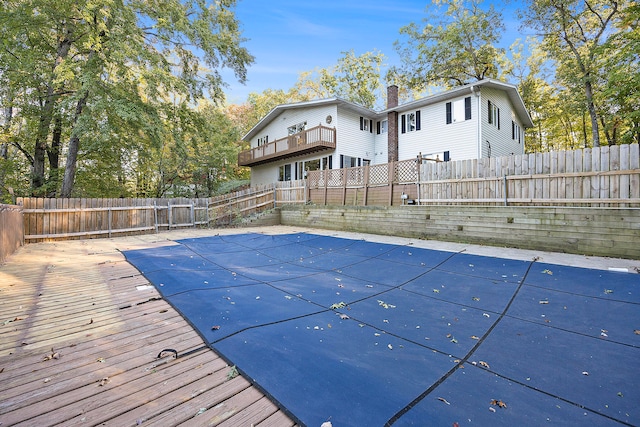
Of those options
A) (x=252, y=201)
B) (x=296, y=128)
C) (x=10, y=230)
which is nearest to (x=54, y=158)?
(x=252, y=201)

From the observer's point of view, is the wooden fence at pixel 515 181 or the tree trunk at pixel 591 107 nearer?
the wooden fence at pixel 515 181

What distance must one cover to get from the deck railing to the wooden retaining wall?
711 centimetres

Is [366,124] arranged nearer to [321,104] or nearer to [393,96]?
[393,96]

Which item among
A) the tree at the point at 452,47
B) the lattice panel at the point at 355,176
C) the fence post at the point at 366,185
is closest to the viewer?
the fence post at the point at 366,185

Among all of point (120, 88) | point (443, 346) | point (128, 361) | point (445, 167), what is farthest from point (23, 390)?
point (120, 88)

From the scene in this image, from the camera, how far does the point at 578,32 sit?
55.3 ft

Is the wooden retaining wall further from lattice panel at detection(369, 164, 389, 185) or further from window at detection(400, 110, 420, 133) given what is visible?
window at detection(400, 110, 420, 133)

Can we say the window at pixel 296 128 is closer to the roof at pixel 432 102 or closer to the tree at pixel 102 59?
the roof at pixel 432 102

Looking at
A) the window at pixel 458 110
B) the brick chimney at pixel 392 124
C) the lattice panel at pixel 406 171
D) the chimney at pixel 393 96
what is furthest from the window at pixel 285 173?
Answer: the lattice panel at pixel 406 171

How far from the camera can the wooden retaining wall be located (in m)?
5.68

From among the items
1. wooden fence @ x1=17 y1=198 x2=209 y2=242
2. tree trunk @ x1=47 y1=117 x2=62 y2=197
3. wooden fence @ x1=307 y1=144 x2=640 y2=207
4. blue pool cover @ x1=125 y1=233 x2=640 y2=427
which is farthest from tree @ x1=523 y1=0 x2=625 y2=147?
tree trunk @ x1=47 y1=117 x2=62 y2=197

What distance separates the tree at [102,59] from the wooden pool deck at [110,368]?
10.0 meters

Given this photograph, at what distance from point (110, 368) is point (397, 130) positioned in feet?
56.6

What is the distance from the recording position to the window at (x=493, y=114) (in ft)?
47.4
